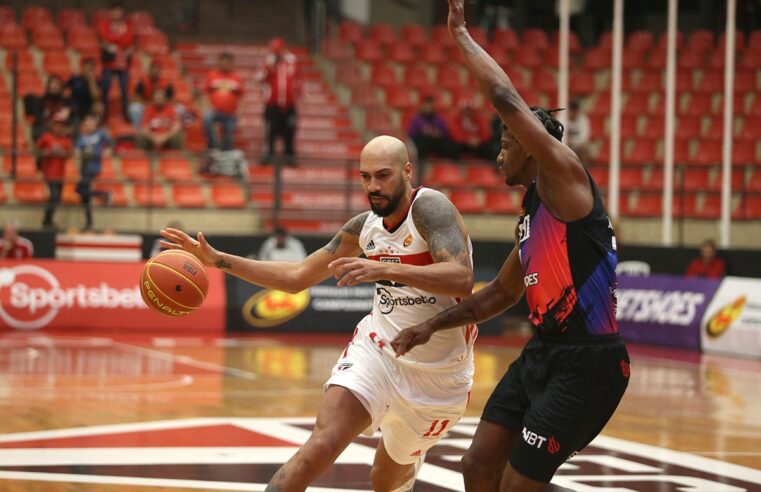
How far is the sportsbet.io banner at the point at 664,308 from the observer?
19641 mm

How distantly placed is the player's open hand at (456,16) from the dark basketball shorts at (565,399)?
159 centimetres

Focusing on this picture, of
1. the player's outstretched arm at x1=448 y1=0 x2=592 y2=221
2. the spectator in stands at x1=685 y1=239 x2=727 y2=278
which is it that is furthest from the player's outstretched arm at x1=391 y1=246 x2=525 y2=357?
the spectator in stands at x1=685 y1=239 x2=727 y2=278

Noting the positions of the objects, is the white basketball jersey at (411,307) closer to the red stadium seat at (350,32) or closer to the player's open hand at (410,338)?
the player's open hand at (410,338)

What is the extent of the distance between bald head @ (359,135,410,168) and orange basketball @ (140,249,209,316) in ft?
4.57

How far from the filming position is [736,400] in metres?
14.3

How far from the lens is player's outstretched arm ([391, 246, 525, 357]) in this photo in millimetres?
6801

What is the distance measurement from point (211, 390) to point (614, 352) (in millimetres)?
8594

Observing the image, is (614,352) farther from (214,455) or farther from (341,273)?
(214,455)

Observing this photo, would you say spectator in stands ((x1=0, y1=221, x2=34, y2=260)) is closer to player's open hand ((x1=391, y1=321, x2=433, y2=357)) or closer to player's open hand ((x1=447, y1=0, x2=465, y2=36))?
player's open hand ((x1=391, y1=321, x2=433, y2=357))

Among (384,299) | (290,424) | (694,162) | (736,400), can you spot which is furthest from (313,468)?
(694,162)

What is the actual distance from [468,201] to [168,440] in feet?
47.1

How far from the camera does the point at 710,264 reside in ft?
67.2

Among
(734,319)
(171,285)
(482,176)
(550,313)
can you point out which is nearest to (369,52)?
(482,176)

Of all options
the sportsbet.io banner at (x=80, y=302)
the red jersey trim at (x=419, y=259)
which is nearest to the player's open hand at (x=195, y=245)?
the red jersey trim at (x=419, y=259)
